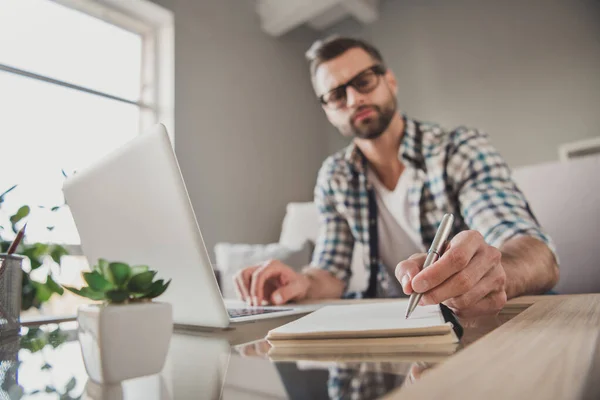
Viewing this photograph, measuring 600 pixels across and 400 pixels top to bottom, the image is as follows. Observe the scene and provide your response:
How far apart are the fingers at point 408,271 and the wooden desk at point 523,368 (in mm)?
115

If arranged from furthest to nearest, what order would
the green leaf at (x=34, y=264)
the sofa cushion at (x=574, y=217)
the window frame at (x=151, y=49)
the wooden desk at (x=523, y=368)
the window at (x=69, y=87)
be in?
the window frame at (x=151, y=49), the window at (x=69, y=87), the sofa cushion at (x=574, y=217), the green leaf at (x=34, y=264), the wooden desk at (x=523, y=368)

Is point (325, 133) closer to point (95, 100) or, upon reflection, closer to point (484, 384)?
point (95, 100)

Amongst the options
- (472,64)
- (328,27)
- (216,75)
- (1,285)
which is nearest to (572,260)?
(1,285)

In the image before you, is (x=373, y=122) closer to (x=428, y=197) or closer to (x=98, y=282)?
(x=428, y=197)

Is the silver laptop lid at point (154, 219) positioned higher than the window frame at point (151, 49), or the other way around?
the window frame at point (151, 49)

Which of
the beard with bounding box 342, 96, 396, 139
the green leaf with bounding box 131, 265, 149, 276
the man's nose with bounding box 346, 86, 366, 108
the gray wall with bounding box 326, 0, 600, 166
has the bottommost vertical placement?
the green leaf with bounding box 131, 265, 149, 276

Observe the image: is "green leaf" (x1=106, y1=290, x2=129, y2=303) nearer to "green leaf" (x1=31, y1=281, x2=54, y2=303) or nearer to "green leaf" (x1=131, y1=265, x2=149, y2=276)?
"green leaf" (x1=131, y1=265, x2=149, y2=276)

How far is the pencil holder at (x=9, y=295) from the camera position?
590mm

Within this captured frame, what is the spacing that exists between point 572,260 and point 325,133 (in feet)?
8.47

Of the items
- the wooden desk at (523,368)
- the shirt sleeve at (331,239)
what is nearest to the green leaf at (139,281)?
the wooden desk at (523,368)

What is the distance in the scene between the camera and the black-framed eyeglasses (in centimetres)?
139

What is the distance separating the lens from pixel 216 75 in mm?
2836

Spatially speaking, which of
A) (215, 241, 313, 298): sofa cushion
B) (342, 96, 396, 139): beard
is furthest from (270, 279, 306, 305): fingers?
(215, 241, 313, 298): sofa cushion

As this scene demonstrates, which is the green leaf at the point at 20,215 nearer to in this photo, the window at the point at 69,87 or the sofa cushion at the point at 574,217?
the window at the point at 69,87
